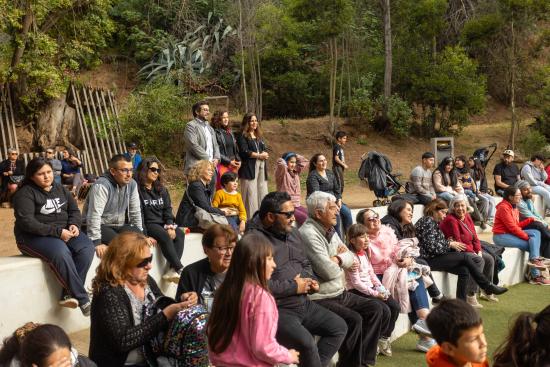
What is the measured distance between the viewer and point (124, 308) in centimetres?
345

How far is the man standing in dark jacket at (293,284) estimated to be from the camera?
14.9 ft

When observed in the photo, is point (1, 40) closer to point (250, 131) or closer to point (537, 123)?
point (250, 131)

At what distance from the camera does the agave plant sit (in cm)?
2178

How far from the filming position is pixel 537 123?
69.6 ft

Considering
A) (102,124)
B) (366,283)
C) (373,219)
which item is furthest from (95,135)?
(366,283)

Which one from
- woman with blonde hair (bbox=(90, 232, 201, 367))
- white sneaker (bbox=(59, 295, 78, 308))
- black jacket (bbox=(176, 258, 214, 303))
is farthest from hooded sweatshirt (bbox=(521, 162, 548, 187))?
woman with blonde hair (bbox=(90, 232, 201, 367))

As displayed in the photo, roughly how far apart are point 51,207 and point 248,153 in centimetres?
351

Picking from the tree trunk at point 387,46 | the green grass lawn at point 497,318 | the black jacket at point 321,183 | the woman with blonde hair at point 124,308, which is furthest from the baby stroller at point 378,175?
the woman with blonde hair at point 124,308

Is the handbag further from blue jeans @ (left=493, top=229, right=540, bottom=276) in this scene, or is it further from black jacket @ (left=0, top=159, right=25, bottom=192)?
black jacket @ (left=0, top=159, right=25, bottom=192)

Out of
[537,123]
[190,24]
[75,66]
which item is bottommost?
[537,123]

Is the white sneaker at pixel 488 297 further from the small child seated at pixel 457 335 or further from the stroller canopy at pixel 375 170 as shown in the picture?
the stroller canopy at pixel 375 170

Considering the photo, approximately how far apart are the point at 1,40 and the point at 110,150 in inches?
138

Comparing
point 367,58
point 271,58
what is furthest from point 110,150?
point 367,58

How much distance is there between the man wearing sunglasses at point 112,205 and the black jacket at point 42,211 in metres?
0.27
